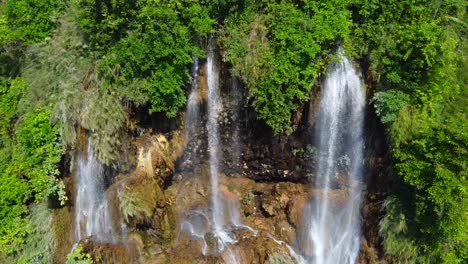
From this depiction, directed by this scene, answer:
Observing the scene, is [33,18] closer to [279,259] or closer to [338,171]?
[279,259]

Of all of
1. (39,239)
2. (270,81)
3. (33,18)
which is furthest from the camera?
(33,18)

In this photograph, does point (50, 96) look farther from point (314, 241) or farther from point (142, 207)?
point (314, 241)

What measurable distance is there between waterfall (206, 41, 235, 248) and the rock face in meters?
0.15

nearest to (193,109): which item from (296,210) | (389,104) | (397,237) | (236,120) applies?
(236,120)

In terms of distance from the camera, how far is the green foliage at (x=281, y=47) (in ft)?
31.2

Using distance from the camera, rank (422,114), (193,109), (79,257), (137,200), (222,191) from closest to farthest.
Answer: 1. (422,114)
2. (79,257)
3. (137,200)
4. (193,109)
5. (222,191)

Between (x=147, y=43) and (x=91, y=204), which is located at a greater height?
(x=147, y=43)

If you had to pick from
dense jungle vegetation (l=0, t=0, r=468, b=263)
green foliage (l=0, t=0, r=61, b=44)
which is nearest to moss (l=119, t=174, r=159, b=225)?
dense jungle vegetation (l=0, t=0, r=468, b=263)

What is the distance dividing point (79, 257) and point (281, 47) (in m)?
6.87

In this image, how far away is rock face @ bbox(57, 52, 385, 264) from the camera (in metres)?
9.93

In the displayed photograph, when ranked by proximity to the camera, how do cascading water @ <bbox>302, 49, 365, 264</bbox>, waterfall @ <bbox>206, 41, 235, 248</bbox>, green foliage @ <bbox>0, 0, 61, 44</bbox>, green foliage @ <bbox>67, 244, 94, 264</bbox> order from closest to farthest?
green foliage @ <bbox>67, 244, 94, 264</bbox> < cascading water @ <bbox>302, 49, 365, 264</bbox> < waterfall @ <bbox>206, 41, 235, 248</bbox> < green foliage @ <bbox>0, 0, 61, 44</bbox>

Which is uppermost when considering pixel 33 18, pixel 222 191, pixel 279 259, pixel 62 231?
pixel 33 18

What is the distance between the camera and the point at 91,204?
1027 cm

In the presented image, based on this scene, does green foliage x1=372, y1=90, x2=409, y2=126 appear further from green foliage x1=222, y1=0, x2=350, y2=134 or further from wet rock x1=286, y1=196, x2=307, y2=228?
wet rock x1=286, y1=196, x2=307, y2=228
